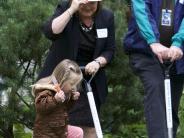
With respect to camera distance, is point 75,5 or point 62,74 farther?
point 75,5

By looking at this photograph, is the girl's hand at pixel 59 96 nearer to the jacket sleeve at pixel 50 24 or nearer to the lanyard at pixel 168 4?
the jacket sleeve at pixel 50 24

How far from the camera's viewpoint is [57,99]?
5871 mm

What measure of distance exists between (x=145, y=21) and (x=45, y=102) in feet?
3.70

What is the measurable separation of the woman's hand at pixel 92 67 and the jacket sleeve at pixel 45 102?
0.49 metres

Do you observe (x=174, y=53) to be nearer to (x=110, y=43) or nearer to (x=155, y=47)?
(x=155, y=47)

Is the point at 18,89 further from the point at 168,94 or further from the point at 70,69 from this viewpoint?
the point at 168,94

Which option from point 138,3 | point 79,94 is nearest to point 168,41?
point 138,3

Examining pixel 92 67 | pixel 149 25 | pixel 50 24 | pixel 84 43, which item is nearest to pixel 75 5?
pixel 50 24

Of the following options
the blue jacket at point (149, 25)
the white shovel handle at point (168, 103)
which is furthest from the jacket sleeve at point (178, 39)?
the white shovel handle at point (168, 103)

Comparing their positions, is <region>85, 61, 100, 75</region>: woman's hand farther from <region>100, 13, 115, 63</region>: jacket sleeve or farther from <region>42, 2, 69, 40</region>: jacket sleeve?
<region>42, 2, 69, 40</region>: jacket sleeve

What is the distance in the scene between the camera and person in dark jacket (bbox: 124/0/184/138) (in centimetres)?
604

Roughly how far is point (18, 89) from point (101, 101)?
0.84 meters

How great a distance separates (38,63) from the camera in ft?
23.1

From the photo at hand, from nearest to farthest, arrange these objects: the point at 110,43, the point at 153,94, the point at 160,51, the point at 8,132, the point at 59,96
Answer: the point at 59,96 → the point at 160,51 → the point at 153,94 → the point at 110,43 → the point at 8,132
